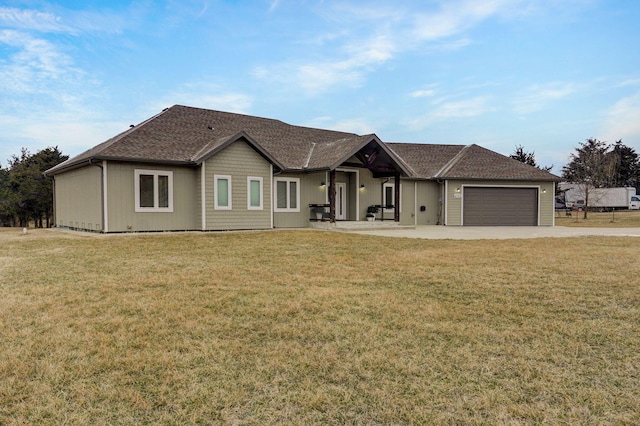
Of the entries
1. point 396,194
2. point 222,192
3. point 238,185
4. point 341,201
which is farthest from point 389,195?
point 222,192

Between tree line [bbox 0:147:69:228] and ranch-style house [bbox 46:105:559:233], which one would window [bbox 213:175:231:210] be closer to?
ranch-style house [bbox 46:105:559:233]

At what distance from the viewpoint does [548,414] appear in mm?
2486

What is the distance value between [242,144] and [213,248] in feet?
22.5

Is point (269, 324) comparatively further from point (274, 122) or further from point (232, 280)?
point (274, 122)

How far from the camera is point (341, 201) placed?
20.2 meters

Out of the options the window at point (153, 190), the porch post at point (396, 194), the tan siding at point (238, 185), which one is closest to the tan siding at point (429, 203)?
the porch post at point (396, 194)

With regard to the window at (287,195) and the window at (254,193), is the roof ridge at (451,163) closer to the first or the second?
the window at (287,195)

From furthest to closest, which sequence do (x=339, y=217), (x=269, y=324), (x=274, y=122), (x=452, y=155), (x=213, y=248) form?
(x=452, y=155), (x=274, y=122), (x=339, y=217), (x=213, y=248), (x=269, y=324)

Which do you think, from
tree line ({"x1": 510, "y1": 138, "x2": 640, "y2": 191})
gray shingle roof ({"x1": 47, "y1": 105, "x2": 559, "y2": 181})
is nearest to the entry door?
gray shingle roof ({"x1": 47, "y1": 105, "x2": 559, "y2": 181})

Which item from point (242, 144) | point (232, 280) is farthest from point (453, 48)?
point (232, 280)

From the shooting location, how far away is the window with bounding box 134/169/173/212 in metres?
14.8

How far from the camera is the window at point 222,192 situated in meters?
15.8

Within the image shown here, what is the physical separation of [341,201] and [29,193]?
24839 mm

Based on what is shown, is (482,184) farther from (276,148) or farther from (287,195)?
(276,148)
